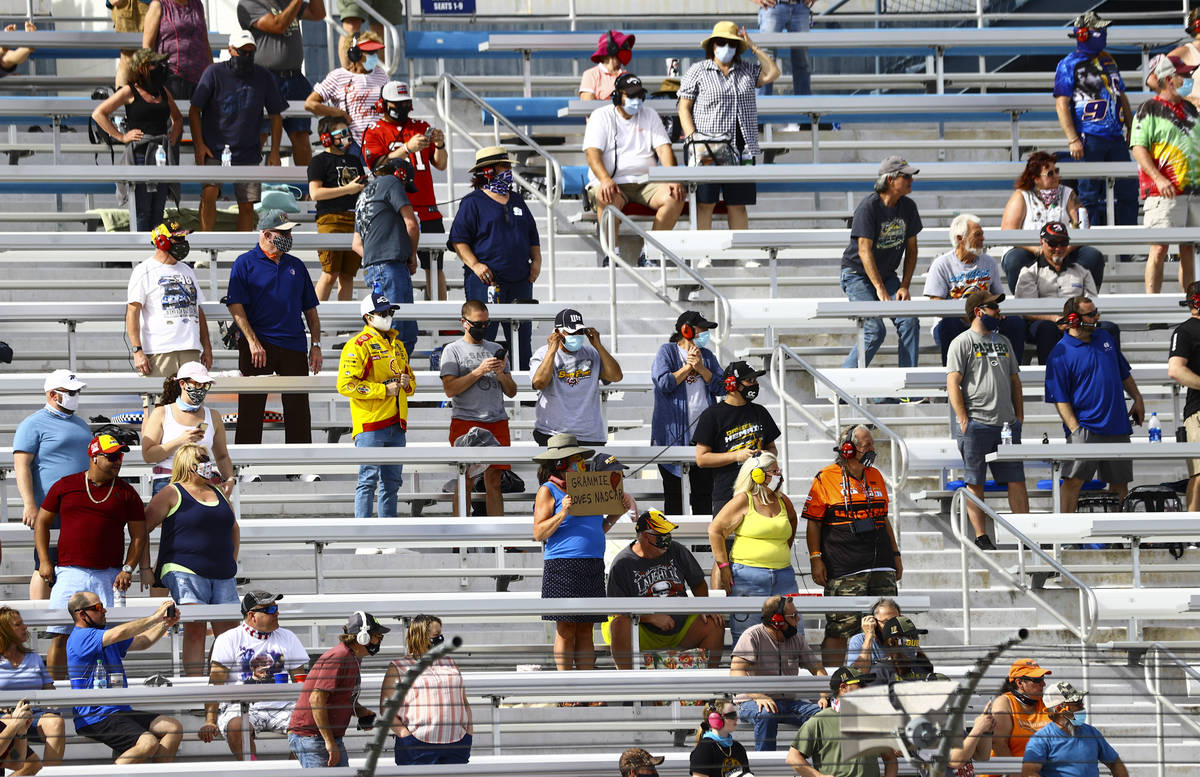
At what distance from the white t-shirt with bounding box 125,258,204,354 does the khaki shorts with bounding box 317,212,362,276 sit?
1.58 meters

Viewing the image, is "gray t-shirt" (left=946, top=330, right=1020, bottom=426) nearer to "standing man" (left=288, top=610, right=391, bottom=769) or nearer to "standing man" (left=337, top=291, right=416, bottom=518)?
"standing man" (left=337, top=291, right=416, bottom=518)

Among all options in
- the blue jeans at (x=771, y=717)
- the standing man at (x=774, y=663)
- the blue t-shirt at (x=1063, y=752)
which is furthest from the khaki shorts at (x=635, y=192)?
the blue t-shirt at (x=1063, y=752)

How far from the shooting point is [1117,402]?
1153 centimetres

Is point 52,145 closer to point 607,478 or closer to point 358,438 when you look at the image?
point 358,438

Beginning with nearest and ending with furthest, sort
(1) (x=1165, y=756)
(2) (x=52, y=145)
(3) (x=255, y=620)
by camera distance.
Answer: (3) (x=255, y=620) < (1) (x=1165, y=756) < (2) (x=52, y=145)

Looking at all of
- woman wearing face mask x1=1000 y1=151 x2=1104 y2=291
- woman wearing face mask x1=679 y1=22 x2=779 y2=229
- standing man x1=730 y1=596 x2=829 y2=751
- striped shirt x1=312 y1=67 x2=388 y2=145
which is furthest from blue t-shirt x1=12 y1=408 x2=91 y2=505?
woman wearing face mask x1=1000 y1=151 x2=1104 y2=291

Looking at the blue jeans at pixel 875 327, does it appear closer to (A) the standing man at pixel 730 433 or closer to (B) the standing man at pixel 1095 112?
(A) the standing man at pixel 730 433

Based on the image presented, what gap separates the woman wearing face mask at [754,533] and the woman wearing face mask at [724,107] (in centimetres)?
390

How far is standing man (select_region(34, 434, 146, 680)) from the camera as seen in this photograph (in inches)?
366

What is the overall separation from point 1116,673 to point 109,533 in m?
5.39

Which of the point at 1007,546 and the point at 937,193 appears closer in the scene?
the point at 1007,546

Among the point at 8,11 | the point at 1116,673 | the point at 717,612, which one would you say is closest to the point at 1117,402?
the point at 1116,673

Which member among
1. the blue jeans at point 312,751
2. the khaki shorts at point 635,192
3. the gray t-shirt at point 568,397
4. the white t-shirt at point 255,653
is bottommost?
the blue jeans at point 312,751

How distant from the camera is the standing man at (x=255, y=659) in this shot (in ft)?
27.2
